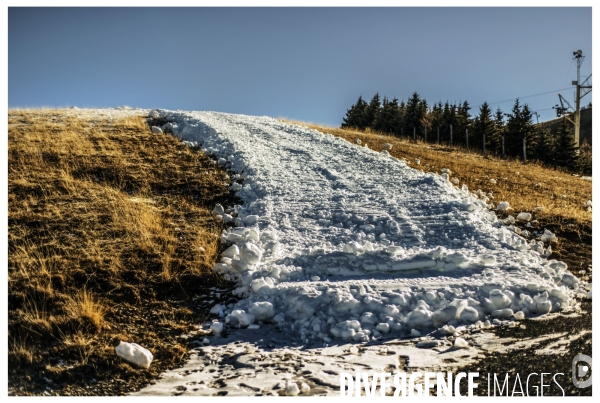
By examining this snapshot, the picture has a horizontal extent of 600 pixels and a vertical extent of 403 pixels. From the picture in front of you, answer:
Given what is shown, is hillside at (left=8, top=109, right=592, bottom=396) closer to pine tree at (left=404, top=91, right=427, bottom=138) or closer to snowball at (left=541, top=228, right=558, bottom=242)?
snowball at (left=541, top=228, right=558, bottom=242)

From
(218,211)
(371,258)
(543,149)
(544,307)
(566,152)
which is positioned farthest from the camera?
(543,149)

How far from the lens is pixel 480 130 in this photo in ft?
102

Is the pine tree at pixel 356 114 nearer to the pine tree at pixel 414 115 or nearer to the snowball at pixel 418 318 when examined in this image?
the pine tree at pixel 414 115

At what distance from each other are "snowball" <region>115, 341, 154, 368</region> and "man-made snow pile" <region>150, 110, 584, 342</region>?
86 cm

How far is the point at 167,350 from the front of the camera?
15.9ft

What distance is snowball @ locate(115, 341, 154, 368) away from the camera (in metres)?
4.55

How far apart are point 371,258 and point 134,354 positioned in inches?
134

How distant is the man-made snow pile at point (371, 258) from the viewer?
5352 millimetres

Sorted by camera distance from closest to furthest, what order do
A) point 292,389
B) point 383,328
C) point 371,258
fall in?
point 292,389
point 383,328
point 371,258

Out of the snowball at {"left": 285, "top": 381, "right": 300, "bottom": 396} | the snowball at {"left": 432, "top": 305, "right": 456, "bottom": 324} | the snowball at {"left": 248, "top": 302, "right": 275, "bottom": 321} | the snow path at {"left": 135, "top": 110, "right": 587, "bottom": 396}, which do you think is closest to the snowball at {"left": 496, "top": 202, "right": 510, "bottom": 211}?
the snow path at {"left": 135, "top": 110, "right": 587, "bottom": 396}

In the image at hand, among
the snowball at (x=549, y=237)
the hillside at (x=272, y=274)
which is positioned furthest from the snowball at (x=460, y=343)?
the snowball at (x=549, y=237)

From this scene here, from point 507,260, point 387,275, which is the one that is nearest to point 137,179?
point 387,275

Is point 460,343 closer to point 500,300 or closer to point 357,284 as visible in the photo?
point 500,300

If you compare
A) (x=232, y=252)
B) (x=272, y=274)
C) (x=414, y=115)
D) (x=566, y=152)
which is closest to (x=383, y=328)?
(x=272, y=274)
